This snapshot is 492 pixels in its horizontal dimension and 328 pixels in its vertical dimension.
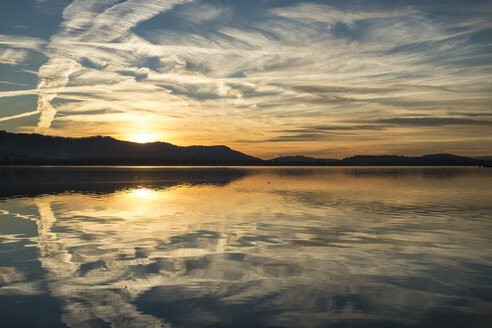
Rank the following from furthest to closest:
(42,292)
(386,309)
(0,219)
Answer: (0,219) < (42,292) < (386,309)

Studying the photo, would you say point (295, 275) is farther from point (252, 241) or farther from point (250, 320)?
point (252, 241)

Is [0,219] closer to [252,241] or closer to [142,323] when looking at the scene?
[252,241]

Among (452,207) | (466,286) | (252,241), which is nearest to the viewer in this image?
(466,286)

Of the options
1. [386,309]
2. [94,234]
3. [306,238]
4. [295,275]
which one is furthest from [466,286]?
[94,234]

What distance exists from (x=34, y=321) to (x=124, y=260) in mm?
6085

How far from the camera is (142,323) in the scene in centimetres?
998

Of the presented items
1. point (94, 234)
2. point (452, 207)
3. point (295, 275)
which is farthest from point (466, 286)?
point (452, 207)

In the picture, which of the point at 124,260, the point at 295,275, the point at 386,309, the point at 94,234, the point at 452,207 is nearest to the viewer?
the point at 386,309

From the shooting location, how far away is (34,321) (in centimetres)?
1007

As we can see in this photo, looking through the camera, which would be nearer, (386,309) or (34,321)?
(34,321)

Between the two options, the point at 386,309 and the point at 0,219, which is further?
the point at 0,219

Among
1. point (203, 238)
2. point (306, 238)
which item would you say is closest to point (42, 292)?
point (203, 238)

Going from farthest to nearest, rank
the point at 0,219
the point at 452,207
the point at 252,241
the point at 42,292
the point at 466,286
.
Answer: the point at 452,207, the point at 0,219, the point at 252,241, the point at 466,286, the point at 42,292

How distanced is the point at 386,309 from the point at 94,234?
15.9 metres
